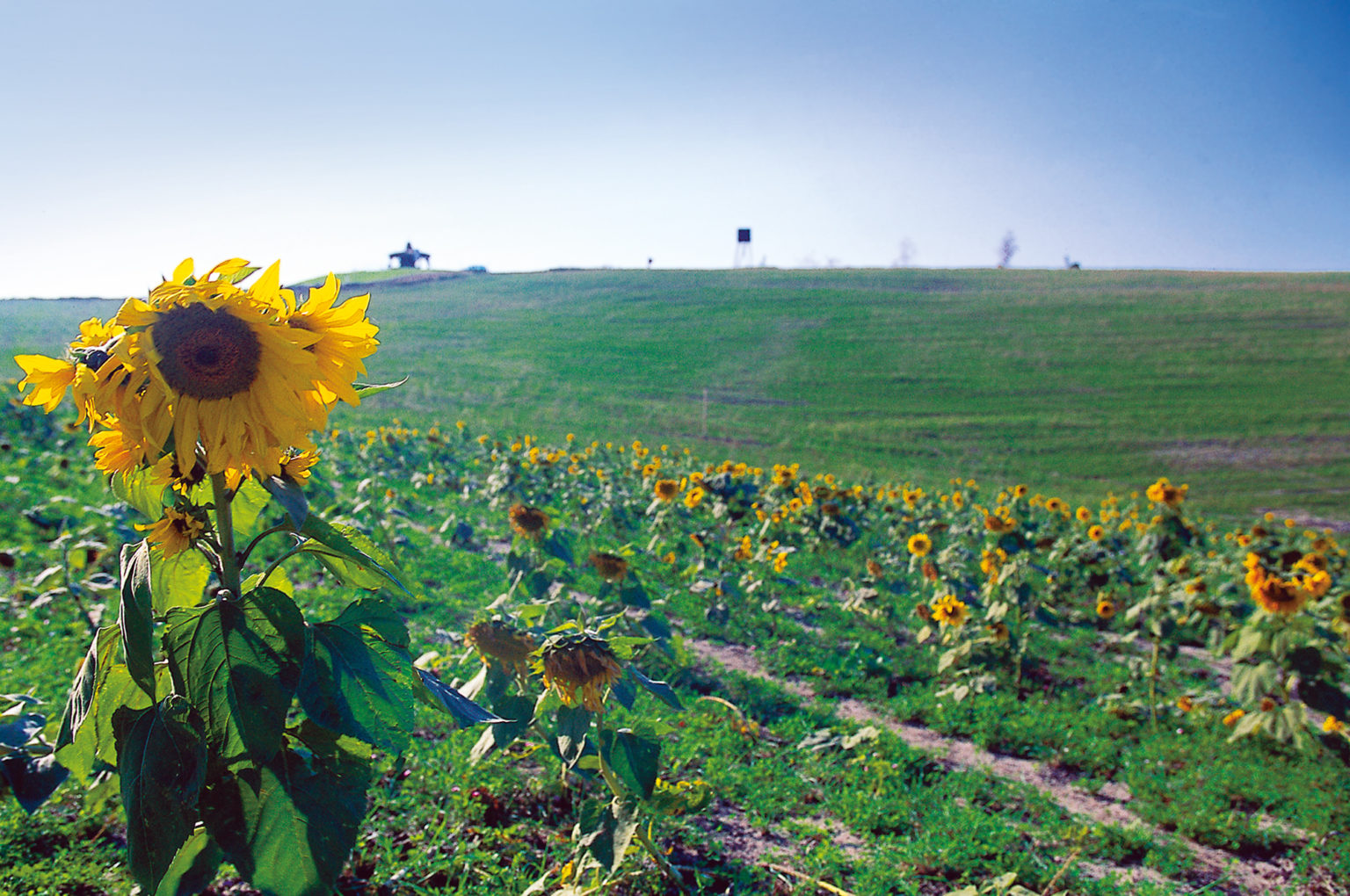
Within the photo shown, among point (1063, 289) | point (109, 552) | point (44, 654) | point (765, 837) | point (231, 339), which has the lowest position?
point (765, 837)

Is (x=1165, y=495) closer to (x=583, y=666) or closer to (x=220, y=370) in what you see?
(x=583, y=666)

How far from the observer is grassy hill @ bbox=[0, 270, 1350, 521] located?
1697 centimetres

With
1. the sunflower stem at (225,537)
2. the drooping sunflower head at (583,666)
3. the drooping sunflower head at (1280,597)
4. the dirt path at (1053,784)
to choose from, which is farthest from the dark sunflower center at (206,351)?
the drooping sunflower head at (1280,597)

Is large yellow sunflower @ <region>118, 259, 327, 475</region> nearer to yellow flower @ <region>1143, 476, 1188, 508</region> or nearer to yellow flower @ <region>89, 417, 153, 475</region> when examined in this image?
yellow flower @ <region>89, 417, 153, 475</region>

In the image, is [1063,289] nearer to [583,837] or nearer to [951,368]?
[951,368]

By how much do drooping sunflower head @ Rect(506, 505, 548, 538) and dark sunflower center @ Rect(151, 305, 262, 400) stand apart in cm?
173

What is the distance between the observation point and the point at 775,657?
4480 mm

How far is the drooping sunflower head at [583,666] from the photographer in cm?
158

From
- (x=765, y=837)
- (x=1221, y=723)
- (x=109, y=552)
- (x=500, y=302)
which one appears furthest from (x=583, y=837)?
(x=500, y=302)

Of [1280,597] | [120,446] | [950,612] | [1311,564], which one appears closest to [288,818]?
[120,446]

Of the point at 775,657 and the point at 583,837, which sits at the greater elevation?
the point at 583,837

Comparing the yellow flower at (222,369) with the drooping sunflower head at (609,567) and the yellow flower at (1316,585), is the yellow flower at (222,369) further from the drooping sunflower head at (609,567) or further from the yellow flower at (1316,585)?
the yellow flower at (1316,585)

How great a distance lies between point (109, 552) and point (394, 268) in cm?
5128

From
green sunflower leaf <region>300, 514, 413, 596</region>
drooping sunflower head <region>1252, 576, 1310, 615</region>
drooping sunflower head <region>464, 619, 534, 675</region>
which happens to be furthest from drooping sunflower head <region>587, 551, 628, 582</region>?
drooping sunflower head <region>1252, 576, 1310, 615</region>
